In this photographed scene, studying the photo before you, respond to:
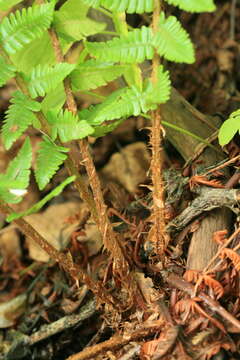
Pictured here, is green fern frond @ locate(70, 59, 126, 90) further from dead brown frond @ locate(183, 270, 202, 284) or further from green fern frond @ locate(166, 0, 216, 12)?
dead brown frond @ locate(183, 270, 202, 284)

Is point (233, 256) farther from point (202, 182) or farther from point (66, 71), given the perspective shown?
point (66, 71)

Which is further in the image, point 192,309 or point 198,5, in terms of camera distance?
point 192,309

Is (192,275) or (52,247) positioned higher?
(52,247)

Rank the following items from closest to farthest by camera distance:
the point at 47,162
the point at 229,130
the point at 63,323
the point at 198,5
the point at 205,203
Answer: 1. the point at 198,5
2. the point at 47,162
3. the point at 229,130
4. the point at 205,203
5. the point at 63,323

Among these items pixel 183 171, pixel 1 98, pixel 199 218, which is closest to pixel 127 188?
pixel 183 171

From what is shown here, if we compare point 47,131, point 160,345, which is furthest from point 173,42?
point 160,345

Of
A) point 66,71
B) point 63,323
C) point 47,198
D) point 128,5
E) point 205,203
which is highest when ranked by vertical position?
point 128,5

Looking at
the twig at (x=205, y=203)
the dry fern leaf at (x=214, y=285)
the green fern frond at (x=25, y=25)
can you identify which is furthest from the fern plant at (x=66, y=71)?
the dry fern leaf at (x=214, y=285)

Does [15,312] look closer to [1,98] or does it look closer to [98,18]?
[1,98]
